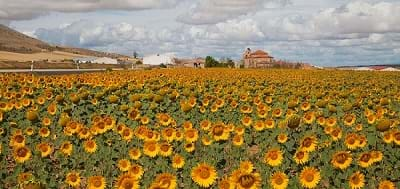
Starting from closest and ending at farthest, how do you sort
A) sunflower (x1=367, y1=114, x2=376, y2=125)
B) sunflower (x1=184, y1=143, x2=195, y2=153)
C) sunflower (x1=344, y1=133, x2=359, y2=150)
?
sunflower (x1=184, y1=143, x2=195, y2=153)
sunflower (x1=344, y1=133, x2=359, y2=150)
sunflower (x1=367, y1=114, x2=376, y2=125)

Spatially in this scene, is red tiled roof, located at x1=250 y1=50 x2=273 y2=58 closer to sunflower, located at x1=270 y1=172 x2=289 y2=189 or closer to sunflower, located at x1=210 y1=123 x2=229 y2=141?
sunflower, located at x1=210 y1=123 x2=229 y2=141

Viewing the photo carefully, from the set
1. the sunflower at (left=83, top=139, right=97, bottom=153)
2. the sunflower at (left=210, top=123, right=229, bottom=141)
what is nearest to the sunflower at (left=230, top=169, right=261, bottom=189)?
the sunflower at (left=210, top=123, right=229, bottom=141)

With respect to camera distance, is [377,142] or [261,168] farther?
[377,142]

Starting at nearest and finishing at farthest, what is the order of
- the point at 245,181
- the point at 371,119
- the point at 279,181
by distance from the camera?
the point at 245,181 → the point at 279,181 → the point at 371,119

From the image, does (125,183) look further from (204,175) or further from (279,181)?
(279,181)

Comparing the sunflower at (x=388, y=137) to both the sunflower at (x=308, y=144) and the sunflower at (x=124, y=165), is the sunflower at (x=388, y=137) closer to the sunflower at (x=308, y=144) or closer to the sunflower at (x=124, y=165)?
the sunflower at (x=308, y=144)

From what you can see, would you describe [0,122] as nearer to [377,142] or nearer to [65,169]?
[65,169]

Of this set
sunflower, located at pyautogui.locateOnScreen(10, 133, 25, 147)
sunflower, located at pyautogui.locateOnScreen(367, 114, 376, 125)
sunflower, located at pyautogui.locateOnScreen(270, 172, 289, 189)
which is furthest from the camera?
sunflower, located at pyautogui.locateOnScreen(367, 114, 376, 125)

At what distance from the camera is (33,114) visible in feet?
36.3

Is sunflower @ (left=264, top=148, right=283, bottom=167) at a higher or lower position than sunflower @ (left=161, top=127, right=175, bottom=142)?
lower

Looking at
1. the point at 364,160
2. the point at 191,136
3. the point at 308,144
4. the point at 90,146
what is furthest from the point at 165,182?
the point at 90,146

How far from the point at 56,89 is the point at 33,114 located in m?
7.58

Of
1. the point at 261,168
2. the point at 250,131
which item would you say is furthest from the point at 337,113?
the point at 261,168

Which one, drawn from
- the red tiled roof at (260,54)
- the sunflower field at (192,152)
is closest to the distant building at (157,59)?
the red tiled roof at (260,54)
